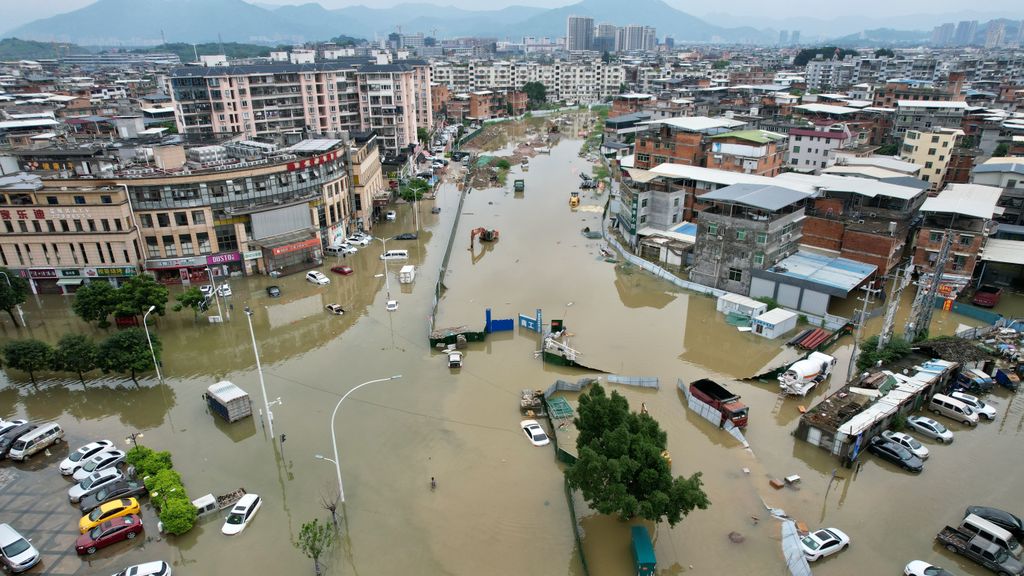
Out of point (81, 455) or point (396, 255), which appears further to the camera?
point (396, 255)

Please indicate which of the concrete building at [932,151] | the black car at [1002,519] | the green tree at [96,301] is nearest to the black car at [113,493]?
the green tree at [96,301]

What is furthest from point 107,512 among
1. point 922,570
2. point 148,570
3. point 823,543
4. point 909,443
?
point 909,443

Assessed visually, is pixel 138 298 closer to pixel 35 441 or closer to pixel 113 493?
pixel 35 441

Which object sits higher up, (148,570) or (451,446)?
(148,570)

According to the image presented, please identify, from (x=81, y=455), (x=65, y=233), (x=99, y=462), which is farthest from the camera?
(x=65, y=233)

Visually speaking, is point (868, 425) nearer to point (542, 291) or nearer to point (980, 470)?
point (980, 470)

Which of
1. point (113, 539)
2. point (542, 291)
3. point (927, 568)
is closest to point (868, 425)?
point (927, 568)
